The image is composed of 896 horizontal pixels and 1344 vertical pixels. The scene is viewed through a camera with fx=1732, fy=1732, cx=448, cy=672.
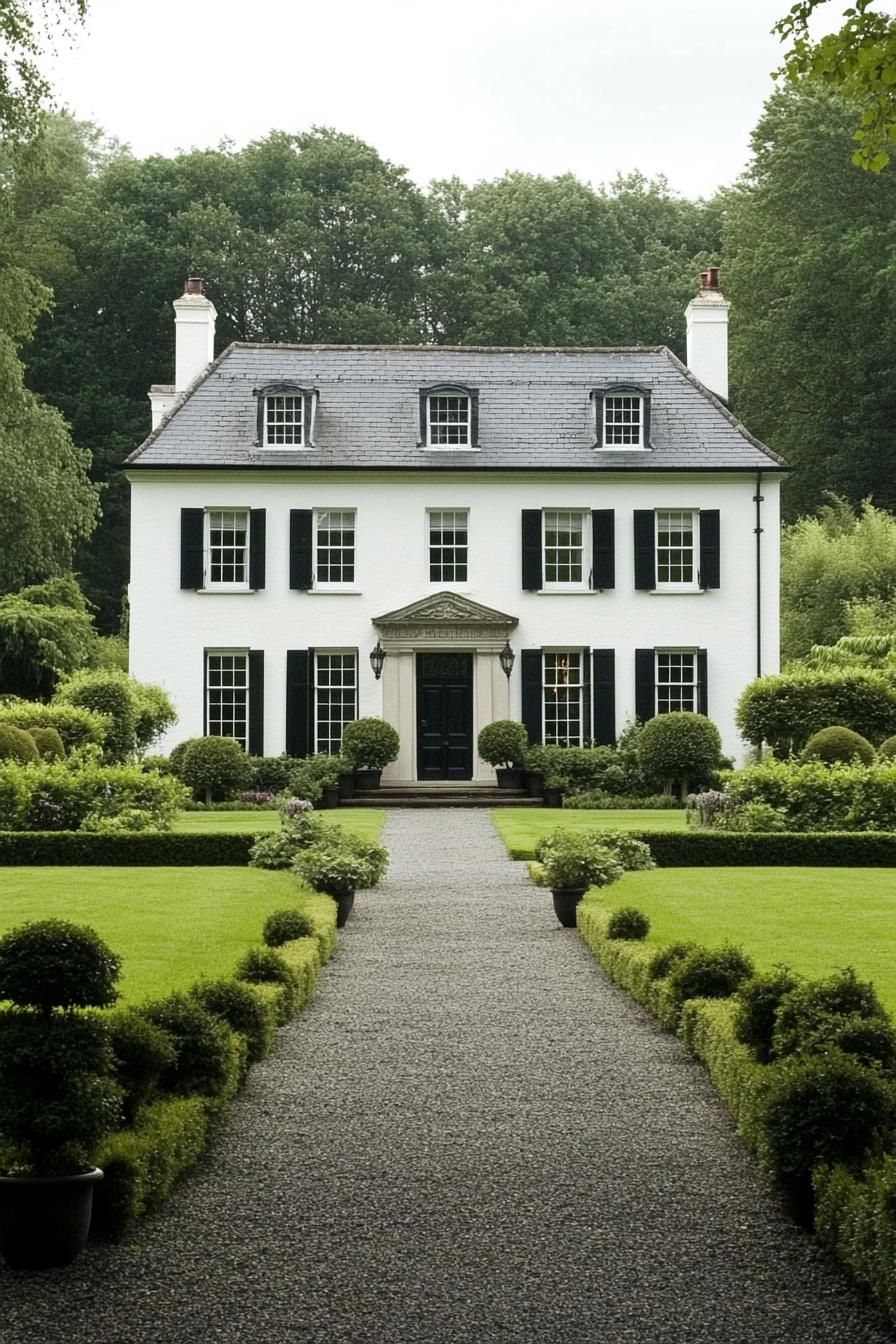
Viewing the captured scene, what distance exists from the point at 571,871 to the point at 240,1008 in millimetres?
6533

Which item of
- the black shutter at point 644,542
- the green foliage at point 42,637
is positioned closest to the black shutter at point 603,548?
the black shutter at point 644,542

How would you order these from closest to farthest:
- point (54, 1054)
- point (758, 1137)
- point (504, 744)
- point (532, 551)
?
1. point (54, 1054)
2. point (758, 1137)
3. point (504, 744)
4. point (532, 551)

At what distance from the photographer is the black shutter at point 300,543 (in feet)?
107

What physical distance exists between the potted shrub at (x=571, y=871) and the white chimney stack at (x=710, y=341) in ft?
70.4

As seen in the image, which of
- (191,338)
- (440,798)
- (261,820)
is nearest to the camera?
(261,820)

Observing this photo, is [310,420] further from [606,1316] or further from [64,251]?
[606,1316]

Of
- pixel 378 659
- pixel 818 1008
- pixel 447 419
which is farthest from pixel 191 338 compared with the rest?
pixel 818 1008

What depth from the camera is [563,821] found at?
25.3m

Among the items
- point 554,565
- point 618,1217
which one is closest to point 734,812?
point 554,565

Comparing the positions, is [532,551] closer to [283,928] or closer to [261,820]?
[261,820]

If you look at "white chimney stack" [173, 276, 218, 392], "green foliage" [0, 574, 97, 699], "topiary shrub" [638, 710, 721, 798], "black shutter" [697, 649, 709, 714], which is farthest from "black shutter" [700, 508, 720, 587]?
"green foliage" [0, 574, 97, 699]

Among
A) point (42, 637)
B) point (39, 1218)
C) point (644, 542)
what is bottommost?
point (39, 1218)

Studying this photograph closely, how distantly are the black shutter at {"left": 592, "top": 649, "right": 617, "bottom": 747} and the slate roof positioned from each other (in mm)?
3572

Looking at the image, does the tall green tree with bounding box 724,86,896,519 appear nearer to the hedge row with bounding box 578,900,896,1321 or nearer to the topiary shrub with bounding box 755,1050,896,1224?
the hedge row with bounding box 578,900,896,1321
